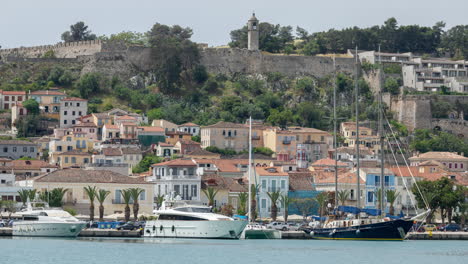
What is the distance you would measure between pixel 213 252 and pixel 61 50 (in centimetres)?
8392

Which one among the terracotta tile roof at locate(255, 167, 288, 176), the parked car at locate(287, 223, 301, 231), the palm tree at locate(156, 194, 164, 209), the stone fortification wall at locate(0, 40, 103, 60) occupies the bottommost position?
the parked car at locate(287, 223, 301, 231)

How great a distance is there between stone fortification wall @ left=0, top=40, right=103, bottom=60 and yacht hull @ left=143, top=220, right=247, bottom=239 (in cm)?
7040

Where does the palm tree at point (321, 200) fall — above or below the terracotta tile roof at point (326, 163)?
below

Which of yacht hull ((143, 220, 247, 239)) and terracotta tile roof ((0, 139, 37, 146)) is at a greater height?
terracotta tile roof ((0, 139, 37, 146))

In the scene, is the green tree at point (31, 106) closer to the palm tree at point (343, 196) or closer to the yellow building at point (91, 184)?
the yellow building at point (91, 184)

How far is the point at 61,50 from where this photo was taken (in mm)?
153625

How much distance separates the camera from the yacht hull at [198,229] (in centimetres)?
7962

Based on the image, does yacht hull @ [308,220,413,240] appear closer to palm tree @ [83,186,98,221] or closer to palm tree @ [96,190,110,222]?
palm tree @ [96,190,110,222]

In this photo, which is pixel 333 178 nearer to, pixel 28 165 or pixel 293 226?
pixel 293 226

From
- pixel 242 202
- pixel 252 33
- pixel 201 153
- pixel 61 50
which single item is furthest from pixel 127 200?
pixel 252 33

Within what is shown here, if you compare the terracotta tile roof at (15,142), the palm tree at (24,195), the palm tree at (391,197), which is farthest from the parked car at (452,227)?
the terracotta tile roof at (15,142)

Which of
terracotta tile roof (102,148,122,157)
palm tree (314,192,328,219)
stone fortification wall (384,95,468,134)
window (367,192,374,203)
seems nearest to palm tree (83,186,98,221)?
palm tree (314,192,328,219)

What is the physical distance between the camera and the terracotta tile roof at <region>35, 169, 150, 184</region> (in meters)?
95.2

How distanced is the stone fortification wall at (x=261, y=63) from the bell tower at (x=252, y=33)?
67.4 inches
